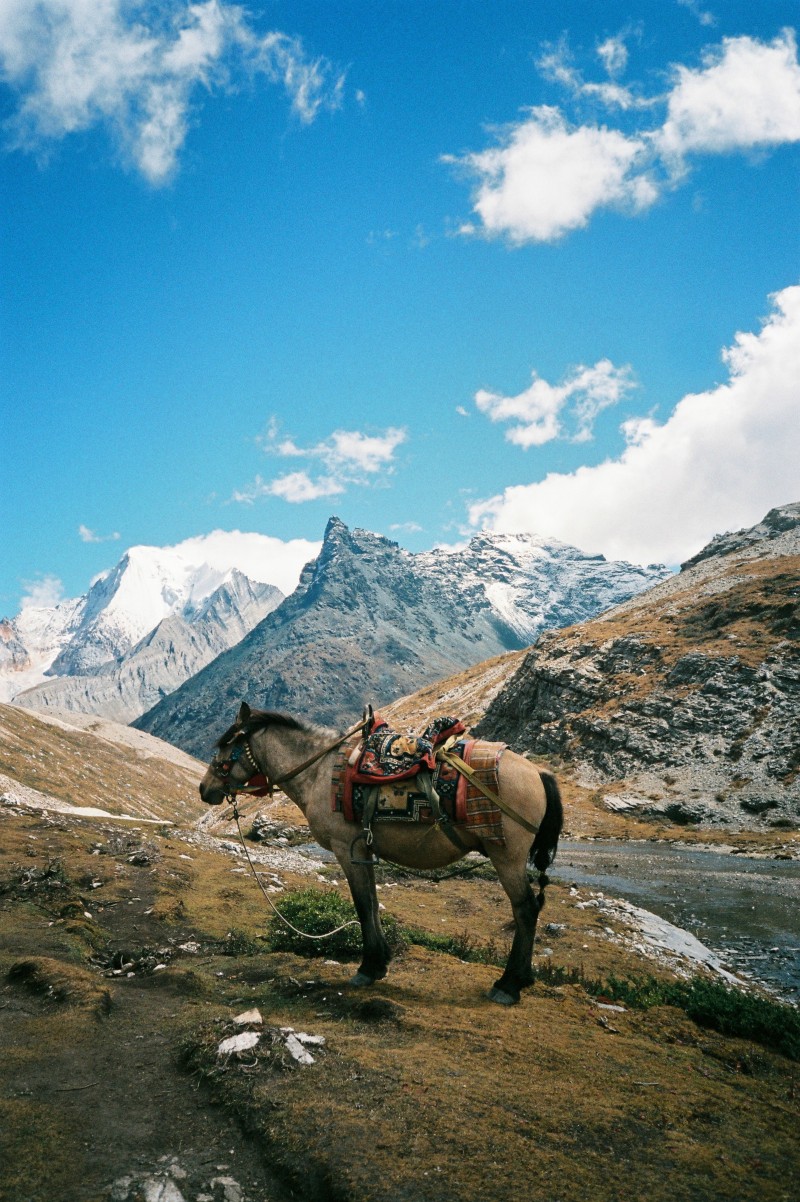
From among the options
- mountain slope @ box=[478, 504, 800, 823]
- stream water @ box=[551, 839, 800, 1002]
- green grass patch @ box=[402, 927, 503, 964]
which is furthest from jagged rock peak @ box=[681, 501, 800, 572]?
green grass patch @ box=[402, 927, 503, 964]

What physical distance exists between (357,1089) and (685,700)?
6414 centimetres

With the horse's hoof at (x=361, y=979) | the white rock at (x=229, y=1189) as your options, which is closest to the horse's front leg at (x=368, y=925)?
the horse's hoof at (x=361, y=979)

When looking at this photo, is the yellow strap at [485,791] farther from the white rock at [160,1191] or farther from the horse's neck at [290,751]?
the white rock at [160,1191]

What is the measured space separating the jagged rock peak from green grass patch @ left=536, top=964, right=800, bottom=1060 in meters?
141


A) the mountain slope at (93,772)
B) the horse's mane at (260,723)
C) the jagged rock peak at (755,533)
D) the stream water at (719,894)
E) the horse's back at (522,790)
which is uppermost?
the jagged rock peak at (755,533)

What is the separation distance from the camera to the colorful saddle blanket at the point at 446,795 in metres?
8.43

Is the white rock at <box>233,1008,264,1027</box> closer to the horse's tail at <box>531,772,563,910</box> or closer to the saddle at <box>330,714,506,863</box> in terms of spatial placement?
the saddle at <box>330,714,506,863</box>

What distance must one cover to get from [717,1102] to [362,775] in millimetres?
5135

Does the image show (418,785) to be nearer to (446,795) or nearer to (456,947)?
(446,795)

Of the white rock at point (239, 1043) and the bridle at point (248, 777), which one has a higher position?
the bridle at point (248, 777)

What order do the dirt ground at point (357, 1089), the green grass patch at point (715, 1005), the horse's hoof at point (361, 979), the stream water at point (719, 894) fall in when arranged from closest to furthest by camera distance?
the dirt ground at point (357, 1089) < the green grass patch at point (715, 1005) < the horse's hoof at point (361, 979) < the stream water at point (719, 894)

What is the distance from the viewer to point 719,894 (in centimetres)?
2414

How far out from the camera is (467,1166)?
459 centimetres

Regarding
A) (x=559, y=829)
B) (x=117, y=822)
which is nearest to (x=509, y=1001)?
(x=559, y=829)
